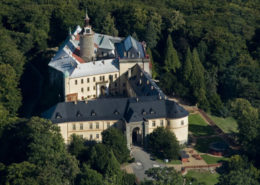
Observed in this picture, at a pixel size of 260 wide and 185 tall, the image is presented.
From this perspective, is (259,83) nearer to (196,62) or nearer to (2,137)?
(196,62)

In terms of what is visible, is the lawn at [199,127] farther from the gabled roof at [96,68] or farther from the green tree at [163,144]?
the gabled roof at [96,68]

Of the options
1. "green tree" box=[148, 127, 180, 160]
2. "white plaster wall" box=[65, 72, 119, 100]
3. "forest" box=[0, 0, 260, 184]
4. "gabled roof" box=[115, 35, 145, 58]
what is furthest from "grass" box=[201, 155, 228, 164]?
"gabled roof" box=[115, 35, 145, 58]

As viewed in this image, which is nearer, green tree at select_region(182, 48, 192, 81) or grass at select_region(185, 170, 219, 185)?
grass at select_region(185, 170, 219, 185)

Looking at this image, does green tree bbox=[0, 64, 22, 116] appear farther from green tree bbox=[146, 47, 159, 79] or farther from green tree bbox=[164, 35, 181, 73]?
green tree bbox=[164, 35, 181, 73]

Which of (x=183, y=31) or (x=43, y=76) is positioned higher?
(x=183, y=31)

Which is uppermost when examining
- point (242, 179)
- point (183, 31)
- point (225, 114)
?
point (183, 31)

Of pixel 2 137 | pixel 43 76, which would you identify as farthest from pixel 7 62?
pixel 2 137

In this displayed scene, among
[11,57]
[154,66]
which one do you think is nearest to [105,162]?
[11,57]
